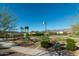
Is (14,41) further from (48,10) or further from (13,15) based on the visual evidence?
(48,10)

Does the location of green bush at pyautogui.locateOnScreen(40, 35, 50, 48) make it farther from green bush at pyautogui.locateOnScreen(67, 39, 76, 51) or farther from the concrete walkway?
green bush at pyautogui.locateOnScreen(67, 39, 76, 51)

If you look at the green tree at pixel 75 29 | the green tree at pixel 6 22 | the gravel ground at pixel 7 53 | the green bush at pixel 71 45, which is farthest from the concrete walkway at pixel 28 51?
the green tree at pixel 75 29

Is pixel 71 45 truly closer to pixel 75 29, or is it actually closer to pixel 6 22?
pixel 75 29

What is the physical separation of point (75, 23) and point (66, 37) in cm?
24

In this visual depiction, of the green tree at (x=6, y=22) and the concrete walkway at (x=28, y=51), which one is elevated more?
the green tree at (x=6, y=22)

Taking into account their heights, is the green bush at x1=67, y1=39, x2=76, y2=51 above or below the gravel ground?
above

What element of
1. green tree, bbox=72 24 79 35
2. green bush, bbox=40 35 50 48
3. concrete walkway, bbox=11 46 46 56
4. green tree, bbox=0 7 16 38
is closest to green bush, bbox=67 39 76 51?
green tree, bbox=72 24 79 35

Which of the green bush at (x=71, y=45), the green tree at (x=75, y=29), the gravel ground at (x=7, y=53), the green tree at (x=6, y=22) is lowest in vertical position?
the gravel ground at (x=7, y=53)

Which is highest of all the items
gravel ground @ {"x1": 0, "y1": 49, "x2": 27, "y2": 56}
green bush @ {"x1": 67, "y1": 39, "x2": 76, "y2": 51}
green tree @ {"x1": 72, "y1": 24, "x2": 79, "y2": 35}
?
green tree @ {"x1": 72, "y1": 24, "x2": 79, "y2": 35}

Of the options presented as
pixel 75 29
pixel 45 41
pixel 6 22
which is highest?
pixel 6 22

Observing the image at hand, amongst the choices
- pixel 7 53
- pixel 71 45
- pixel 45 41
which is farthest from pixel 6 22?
pixel 71 45

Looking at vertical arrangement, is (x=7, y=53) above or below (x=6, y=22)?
below

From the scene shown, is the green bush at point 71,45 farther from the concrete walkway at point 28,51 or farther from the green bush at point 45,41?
the concrete walkway at point 28,51

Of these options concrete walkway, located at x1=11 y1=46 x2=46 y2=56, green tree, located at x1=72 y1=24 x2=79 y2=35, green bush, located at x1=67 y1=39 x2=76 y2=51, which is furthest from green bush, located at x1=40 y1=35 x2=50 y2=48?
green tree, located at x1=72 y1=24 x2=79 y2=35
